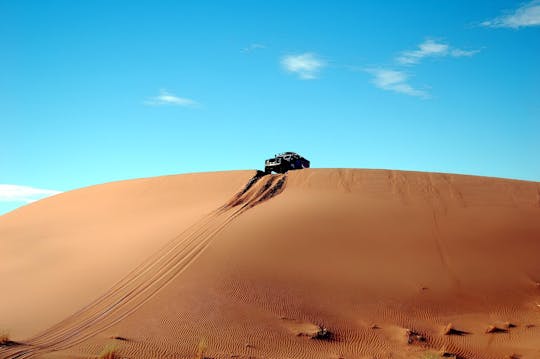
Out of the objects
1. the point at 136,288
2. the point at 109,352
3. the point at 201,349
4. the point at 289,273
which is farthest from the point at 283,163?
the point at 109,352

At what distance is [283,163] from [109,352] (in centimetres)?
1839

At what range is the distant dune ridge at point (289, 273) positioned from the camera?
11.9m

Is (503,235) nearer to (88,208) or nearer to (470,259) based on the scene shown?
(470,259)

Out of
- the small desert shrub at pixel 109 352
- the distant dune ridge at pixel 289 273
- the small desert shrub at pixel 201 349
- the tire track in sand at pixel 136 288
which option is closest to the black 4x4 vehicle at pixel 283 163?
the distant dune ridge at pixel 289 273

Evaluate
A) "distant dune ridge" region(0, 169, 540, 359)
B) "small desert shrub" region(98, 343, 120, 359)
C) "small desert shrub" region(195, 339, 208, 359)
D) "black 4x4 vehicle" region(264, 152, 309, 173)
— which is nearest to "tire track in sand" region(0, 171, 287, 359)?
"distant dune ridge" region(0, 169, 540, 359)

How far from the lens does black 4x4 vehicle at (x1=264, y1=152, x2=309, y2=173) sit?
27516 millimetres

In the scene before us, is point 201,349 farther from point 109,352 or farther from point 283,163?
point 283,163

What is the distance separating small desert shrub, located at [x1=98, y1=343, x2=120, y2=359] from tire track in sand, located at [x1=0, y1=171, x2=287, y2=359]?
115 cm

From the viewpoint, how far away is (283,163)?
90.7 feet

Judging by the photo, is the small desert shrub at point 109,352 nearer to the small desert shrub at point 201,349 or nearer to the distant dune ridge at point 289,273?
the distant dune ridge at point 289,273

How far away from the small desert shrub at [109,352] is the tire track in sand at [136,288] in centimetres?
115

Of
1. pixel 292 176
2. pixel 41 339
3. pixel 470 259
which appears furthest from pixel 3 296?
pixel 470 259

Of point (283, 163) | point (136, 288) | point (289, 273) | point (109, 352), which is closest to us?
point (109, 352)

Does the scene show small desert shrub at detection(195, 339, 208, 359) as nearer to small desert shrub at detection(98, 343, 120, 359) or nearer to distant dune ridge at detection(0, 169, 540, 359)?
distant dune ridge at detection(0, 169, 540, 359)
